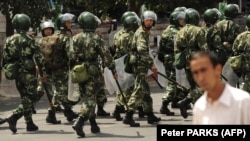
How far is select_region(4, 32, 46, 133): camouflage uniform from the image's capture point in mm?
9523

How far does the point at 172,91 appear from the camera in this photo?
1144 centimetres

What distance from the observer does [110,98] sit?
1488 cm

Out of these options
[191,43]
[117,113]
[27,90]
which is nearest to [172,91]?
[117,113]

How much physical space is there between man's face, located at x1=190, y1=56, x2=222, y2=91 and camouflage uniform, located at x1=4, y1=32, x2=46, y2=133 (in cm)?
593

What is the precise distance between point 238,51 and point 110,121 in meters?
2.43

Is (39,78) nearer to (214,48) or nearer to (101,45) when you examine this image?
(101,45)

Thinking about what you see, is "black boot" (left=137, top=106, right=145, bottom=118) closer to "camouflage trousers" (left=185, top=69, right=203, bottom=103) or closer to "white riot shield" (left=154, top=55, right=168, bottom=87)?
"white riot shield" (left=154, top=55, right=168, bottom=87)

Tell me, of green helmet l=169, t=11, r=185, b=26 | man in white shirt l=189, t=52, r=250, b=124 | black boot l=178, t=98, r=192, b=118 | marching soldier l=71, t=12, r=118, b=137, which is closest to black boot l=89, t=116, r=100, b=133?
marching soldier l=71, t=12, r=118, b=137

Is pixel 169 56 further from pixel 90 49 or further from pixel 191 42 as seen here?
pixel 90 49

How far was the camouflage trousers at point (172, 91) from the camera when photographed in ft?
37.5

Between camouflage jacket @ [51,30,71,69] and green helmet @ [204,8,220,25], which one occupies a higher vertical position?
green helmet @ [204,8,220,25]

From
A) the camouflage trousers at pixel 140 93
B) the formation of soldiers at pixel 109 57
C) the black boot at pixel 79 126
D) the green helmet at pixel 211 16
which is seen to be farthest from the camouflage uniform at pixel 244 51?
the black boot at pixel 79 126

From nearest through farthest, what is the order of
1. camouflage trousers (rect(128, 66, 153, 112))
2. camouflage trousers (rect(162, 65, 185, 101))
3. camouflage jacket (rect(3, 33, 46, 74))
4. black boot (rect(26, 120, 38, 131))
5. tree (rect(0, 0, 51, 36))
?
1. camouflage jacket (rect(3, 33, 46, 74))
2. black boot (rect(26, 120, 38, 131))
3. camouflage trousers (rect(128, 66, 153, 112))
4. camouflage trousers (rect(162, 65, 185, 101))
5. tree (rect(0, 0, 51, 36))

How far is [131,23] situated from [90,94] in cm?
188
